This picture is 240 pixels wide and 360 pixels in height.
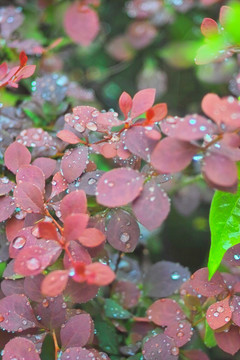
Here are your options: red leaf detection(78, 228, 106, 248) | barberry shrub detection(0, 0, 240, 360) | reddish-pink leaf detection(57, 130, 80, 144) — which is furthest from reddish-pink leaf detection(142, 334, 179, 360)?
reddish-pink leaf detection(57, 130, 80, 144)

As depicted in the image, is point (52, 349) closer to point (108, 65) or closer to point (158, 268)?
point (158, 268)

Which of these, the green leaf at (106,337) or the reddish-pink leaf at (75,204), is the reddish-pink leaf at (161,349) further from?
the reddish-pink leaf at (75,204)

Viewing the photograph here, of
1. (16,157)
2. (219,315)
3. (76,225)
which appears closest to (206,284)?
(219,315)

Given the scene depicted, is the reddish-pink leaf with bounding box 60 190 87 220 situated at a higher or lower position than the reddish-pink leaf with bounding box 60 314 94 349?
higher

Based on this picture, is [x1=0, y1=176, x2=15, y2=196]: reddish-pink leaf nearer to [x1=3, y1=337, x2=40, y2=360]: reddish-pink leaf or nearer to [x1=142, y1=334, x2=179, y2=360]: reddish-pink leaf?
[x1=3, y1=337, x2=40, y2=360]: reddish-pink leaf

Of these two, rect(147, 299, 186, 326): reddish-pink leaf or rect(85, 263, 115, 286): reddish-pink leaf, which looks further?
rect(147, 299, 186, 326): reddish-pink leaf

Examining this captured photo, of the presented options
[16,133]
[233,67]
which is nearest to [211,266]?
[16,133]

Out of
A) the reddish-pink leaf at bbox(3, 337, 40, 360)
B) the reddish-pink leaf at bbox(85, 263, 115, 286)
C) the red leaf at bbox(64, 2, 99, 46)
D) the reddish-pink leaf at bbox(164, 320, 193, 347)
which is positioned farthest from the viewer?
the red leaf at bbox(64, 2, 99, 46)

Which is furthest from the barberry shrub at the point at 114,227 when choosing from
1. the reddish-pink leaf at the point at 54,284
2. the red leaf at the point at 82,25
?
the red leaf at the point at 82,25
